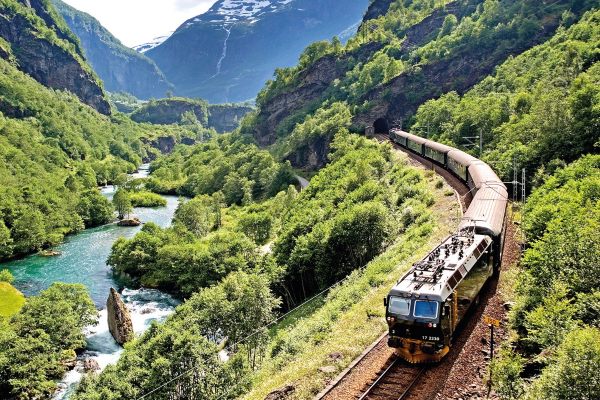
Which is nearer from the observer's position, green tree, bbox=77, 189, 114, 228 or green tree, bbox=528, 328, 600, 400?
green tree, bbox=528, 328, 600, 400

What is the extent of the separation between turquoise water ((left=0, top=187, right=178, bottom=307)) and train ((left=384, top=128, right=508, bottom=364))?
5291 cm

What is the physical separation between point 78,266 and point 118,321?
30700mm

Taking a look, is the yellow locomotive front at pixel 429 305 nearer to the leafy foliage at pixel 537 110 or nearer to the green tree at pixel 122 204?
the leafy foliage at pixel 537 110

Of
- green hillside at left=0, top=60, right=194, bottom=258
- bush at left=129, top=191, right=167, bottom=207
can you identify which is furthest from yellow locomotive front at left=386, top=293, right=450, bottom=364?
bush at left=129, top=191, right=167, bottom=207

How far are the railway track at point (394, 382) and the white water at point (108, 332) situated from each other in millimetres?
32533

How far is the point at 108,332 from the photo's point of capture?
2203 inches

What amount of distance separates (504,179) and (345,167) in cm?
3641

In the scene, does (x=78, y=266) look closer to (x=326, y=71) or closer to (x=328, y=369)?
(x=328, y=369)

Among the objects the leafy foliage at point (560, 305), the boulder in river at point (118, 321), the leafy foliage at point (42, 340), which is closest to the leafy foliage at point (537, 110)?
the leafy foliage at point (560, 305)

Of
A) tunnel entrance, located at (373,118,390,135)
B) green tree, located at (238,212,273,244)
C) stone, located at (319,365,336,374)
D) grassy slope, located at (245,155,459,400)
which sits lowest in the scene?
green tree, located at (238,212,273,244)

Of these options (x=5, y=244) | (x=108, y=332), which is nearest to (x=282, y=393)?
(x=108, y=332)

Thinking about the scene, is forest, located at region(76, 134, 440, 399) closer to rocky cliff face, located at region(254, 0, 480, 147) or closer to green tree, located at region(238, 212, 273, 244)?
green tree, located at region(238, 212, 273, 244)

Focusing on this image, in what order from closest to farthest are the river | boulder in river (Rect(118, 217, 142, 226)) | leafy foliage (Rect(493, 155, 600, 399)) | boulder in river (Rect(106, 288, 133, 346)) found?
leafy foliage (Rect(493, 155, 600, 399)) → the river → boulder in river (Rect(106, 288, 133, 346)) → boulder in river (Rect(118, 217, 142, 226))

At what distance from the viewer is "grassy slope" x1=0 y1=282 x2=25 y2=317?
184ft
